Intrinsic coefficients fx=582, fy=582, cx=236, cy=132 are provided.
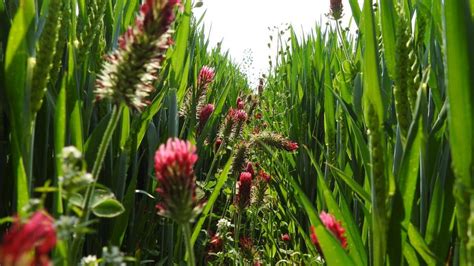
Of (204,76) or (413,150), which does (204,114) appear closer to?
(204,76)

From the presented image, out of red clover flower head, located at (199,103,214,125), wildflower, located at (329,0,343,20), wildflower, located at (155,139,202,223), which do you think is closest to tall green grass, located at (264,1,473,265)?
wildflower, located at (155,139,202,223)

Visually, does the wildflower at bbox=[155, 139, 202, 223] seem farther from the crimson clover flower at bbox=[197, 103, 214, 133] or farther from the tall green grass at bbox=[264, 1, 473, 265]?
the crimson clover flower at bbox=[197, 103, 214, 133]

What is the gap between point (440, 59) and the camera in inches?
47.6

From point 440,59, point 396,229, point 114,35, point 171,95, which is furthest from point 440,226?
point 114,35

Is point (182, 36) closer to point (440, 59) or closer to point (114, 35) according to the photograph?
point (114, 35)

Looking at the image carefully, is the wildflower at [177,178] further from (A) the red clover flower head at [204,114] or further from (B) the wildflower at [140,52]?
(A) the red clover flower head at [204,114]

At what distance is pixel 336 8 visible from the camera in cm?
286

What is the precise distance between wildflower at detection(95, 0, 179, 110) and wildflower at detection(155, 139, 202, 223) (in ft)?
0.22

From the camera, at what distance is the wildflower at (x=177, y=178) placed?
23.5 inches

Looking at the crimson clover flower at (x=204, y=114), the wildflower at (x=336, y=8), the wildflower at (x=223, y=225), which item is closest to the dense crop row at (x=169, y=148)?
the wildflower at (x=223, y=225)

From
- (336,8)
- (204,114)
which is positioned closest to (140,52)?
(204,114)

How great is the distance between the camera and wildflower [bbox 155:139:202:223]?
0.60 m

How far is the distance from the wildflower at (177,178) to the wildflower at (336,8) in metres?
2.32

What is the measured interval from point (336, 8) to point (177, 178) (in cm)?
241
